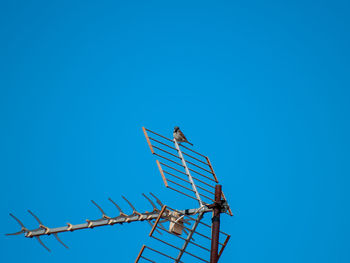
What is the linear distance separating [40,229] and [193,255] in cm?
483

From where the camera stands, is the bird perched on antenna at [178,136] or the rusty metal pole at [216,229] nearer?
the rusty metal pole at [216,229]

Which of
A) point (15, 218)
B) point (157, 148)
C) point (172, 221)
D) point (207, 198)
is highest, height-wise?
point (157, 148)

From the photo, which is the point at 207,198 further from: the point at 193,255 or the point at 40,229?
the point at 40,229

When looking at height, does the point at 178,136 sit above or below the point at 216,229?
above

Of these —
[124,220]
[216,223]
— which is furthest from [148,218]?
[216,223]

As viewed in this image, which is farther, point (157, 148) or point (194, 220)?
point (157, 148)

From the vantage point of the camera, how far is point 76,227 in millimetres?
12789

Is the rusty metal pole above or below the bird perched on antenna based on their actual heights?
below

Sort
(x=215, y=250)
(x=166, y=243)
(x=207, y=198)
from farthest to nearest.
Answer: (x=207, y=198), (x=166, y=243), (x=215, y=250)

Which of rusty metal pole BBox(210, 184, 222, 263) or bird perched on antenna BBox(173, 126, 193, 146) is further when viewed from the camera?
bird perched on antenna BBox(173, 126, 193, 146)

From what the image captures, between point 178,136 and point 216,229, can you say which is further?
point 178,136

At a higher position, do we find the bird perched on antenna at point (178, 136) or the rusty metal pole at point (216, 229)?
the bird perched on antenna at point (178, 136)

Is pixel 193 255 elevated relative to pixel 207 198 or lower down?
lower down

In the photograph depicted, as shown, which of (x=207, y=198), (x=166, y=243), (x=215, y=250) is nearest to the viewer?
(x=215, y=250)
